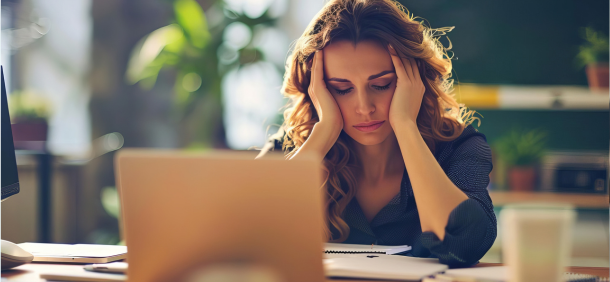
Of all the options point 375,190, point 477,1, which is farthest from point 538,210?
point 477,1

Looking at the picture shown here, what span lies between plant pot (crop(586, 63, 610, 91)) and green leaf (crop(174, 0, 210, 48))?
87.4 inches

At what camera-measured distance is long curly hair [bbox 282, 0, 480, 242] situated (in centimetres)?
136

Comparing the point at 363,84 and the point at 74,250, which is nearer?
the point at 74,250

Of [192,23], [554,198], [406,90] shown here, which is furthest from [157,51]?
[554,198]

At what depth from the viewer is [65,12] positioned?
3.74m

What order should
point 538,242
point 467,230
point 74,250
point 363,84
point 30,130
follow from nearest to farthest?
1. point 538,242
2. point 467,230
3. point 74,250
4. point 363,84
5. point 30,130

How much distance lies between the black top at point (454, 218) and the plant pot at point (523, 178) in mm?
1274

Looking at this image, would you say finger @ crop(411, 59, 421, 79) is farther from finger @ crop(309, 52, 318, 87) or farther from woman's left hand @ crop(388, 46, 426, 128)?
finger @ crop(309, 52, 318, 87)

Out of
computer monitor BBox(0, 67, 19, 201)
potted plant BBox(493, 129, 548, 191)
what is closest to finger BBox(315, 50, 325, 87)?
computer monitor BBox(0, 67, 19, 201)

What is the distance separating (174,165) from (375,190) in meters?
0.91

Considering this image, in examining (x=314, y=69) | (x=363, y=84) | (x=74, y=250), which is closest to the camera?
(x=74, y=250)

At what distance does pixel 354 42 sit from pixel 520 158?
1.57 m

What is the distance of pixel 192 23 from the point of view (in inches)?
124

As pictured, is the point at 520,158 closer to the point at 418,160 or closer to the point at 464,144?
the point at 464,144
